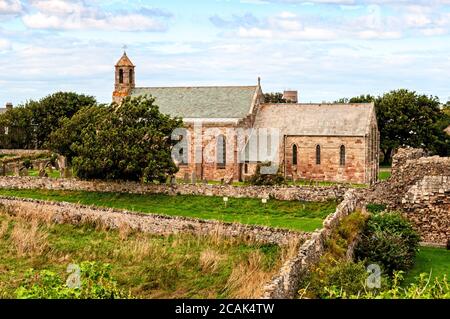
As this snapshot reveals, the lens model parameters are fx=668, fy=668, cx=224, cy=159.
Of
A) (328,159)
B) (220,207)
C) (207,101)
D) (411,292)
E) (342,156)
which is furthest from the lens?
(207,101)

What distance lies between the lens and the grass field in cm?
2144

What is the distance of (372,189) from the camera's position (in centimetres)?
3581

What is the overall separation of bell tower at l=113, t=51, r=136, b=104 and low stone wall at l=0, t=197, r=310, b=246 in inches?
1152

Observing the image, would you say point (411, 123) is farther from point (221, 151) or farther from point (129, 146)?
point (129, 146)

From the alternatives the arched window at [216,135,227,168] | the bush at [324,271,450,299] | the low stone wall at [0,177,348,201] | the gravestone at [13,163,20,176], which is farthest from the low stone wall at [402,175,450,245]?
the gravestone at [13,163,20,176]

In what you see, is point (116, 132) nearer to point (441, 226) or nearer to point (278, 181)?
point (278, 181)

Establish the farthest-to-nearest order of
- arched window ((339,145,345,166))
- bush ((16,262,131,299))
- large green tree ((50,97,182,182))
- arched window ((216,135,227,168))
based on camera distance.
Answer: arched window ((216,135,227,168)) → arched window ((339,145,345,166)) → large green tree ((50,97,182,182)) → bush ((16,262,131,299))

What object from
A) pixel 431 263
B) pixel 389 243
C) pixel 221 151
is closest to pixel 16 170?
pixel 221 151

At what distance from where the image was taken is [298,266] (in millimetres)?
16094

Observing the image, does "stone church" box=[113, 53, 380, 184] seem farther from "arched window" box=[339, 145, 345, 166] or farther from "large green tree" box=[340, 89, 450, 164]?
"large green tree" box=[340, 89, 450, 164]

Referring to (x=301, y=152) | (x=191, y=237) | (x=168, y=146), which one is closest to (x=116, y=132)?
(x=168, y=146)

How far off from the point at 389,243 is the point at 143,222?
13.0 metres

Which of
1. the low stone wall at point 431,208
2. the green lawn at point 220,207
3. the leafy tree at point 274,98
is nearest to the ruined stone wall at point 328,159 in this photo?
the green lawn at point 220,207
